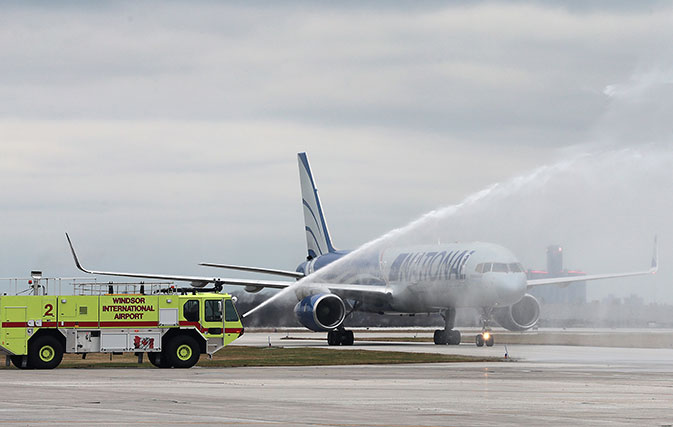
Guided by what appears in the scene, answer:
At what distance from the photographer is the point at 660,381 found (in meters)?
31.6

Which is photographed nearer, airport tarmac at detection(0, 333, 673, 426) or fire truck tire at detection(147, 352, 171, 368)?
airport tarmac at detection(0, 333, 673, 426)

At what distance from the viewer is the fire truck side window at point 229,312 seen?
4153cm

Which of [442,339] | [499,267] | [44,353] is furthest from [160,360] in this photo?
[442,339]

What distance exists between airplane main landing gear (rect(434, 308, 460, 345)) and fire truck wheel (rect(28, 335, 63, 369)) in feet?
97.2

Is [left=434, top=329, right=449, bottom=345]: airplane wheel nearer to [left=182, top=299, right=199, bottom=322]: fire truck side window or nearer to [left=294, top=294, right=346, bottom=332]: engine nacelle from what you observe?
[left=294, top=294, right=346, bottom=332]: engine nacelle

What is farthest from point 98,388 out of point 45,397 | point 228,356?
point 228,356

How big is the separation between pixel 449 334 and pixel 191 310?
1062 inches

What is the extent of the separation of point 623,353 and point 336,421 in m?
34.6

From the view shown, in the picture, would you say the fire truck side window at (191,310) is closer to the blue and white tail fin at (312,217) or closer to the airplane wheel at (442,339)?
the airplane wheel at (442,339)

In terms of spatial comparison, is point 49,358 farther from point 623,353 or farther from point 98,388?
point 623,353

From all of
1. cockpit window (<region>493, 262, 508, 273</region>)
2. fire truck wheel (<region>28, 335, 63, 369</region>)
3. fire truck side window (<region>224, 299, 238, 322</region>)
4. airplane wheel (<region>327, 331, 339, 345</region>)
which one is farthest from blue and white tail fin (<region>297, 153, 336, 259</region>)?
fire truck wheel (<region>28, 335, 63, 369</region>)

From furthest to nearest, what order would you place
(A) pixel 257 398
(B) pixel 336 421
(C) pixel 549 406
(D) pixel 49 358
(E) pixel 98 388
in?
(D) pixel 49 358, (E) pixel 98 388, (A) pixel 257 398, (C) pixel 549 406, (B) pixel 336 421

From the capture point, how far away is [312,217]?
77.9 meters

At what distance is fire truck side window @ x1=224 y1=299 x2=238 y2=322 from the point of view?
4153 cm
